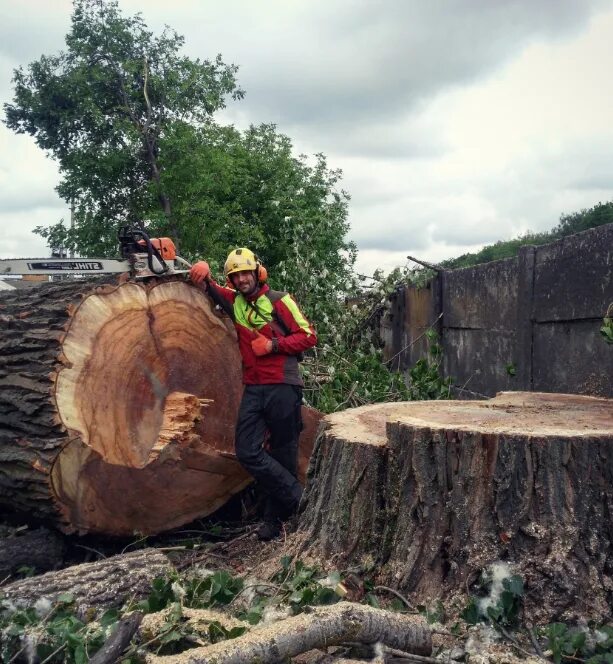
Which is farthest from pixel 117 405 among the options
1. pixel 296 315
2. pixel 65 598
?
pixel 65 598

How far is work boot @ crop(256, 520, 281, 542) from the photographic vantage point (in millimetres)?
4668

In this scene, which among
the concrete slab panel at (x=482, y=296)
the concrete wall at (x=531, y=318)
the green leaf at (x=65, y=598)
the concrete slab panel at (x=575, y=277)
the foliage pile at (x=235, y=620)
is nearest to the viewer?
the foliage pile at (x=235, y=620)

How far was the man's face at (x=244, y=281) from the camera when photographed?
15.6ft

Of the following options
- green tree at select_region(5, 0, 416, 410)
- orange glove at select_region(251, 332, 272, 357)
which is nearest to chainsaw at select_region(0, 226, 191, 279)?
orange glove at select_region(251, 332, 272, 357)

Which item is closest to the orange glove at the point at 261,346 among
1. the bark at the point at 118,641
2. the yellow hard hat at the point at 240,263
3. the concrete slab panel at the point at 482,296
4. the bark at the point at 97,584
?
the yellow hard hat at the point at 240,263

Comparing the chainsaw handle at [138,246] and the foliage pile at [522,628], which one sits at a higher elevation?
the chainsaw handle at [138,246]

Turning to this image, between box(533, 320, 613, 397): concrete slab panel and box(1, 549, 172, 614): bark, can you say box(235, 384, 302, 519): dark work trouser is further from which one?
box(533, 320, 613, 397): concrete slab panel

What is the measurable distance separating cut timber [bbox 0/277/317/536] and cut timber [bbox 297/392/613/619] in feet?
4.13

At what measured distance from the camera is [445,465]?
10.6 feet

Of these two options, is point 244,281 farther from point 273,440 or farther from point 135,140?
point 135,140

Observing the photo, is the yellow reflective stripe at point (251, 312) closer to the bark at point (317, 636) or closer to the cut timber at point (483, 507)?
the cut timber at point (483, 507)

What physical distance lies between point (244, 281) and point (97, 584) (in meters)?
1.97

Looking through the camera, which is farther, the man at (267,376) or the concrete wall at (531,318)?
the concrete wall at (531,318)

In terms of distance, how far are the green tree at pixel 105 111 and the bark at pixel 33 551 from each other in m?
16.6
